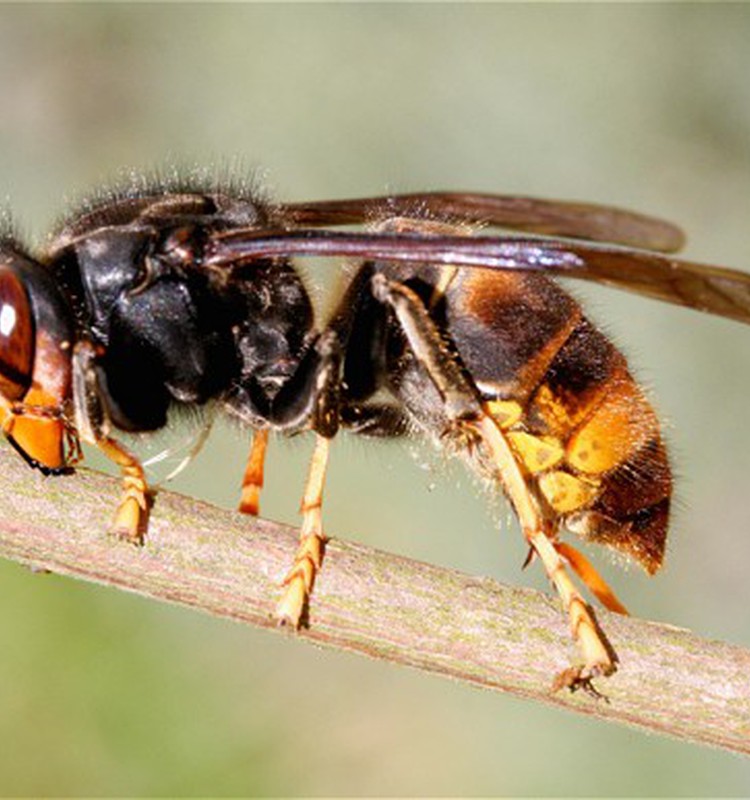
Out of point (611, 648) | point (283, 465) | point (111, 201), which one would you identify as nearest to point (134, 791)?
point (283, 465)

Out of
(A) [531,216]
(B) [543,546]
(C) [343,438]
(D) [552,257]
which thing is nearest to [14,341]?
(D) [552,257]

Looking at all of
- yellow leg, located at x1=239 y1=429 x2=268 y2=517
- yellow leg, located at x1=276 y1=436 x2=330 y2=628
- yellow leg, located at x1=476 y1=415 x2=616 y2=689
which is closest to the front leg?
yellow leg, located at x1=276 y1=436 x2=330 y2=628

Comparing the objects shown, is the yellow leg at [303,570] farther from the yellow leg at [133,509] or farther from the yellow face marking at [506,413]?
the yellow face marking at [506,413]

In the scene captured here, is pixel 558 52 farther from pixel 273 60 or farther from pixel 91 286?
pixel 91 286

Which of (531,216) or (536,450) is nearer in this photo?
(536,450)

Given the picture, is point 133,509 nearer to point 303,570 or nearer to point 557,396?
point 303,570

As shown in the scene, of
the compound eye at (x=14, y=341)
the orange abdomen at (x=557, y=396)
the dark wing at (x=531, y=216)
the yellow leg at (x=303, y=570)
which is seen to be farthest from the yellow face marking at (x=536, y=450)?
the compound eye at (x=14, y=341)
